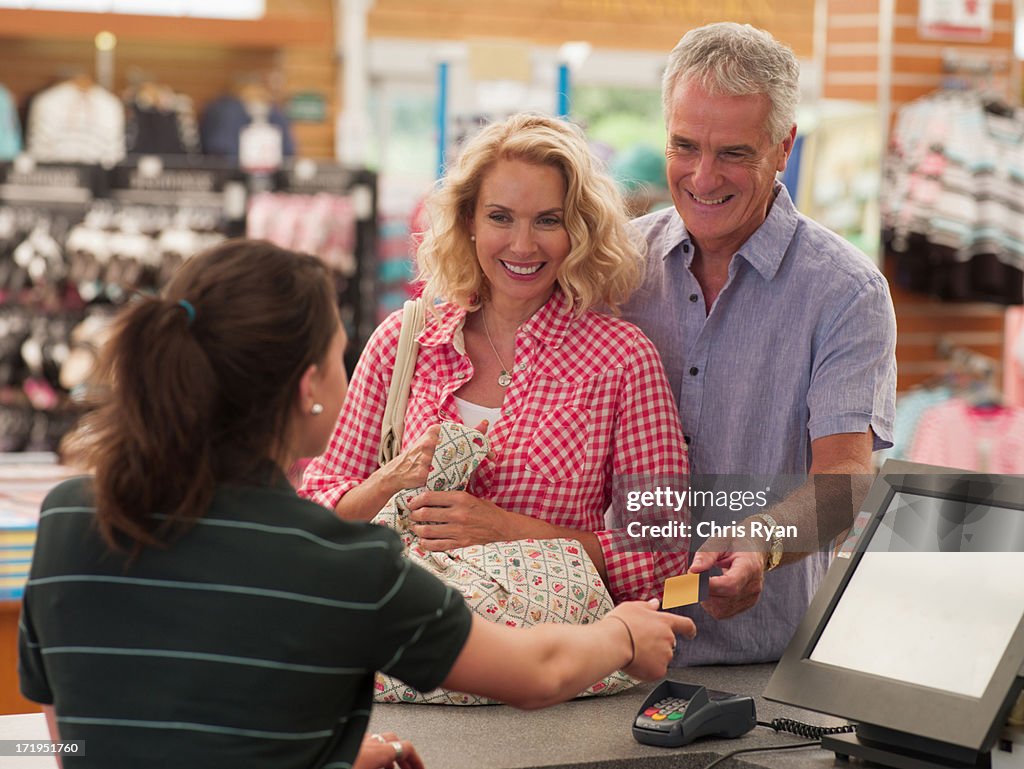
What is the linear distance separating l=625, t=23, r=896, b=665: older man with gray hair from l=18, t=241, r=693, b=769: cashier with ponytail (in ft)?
3.13

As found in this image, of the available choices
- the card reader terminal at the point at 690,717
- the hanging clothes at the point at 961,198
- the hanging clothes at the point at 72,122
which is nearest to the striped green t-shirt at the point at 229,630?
the card reader terminal at the point at 690,717

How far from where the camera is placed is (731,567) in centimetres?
206

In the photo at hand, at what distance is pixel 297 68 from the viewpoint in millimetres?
9672

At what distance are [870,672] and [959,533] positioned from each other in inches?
10.0

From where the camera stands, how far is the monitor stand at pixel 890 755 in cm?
177

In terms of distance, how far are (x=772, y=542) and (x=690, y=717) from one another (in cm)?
37

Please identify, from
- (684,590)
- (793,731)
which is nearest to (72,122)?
(684,590)

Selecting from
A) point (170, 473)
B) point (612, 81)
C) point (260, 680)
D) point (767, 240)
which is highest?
point (612, 81)

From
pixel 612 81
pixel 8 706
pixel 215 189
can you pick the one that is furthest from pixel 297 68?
pixel 8 706

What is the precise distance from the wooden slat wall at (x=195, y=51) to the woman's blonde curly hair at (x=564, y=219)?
572 cm

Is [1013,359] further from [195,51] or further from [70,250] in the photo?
[195,51]

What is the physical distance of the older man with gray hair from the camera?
2.32 metres

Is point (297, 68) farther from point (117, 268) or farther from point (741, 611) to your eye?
point (741, 611)

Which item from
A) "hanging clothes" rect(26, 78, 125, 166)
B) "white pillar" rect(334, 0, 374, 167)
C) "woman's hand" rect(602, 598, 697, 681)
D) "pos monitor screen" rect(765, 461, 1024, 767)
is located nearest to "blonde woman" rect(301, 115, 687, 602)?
"pos monitor screen" rect(765, 461, 1024, 767)
